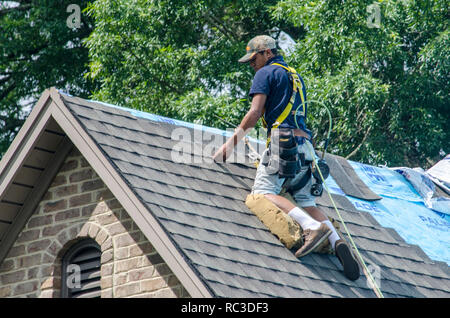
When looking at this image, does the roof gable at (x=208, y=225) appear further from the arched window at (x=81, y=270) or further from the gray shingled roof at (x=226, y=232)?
the arched window at (x=81, y=270)

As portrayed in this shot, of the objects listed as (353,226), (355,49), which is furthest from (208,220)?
(355,49)

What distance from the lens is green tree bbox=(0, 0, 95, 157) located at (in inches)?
935

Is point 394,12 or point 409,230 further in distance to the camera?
point 394,12

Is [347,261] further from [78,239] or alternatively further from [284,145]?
[78,239]

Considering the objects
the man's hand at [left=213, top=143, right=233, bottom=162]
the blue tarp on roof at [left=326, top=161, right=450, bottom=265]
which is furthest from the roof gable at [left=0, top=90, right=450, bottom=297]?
the blue tarp on roof at [left=326, top=161, right=450, bottom=265]

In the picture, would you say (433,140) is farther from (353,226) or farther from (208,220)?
(208,220)

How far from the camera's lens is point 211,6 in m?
19.9

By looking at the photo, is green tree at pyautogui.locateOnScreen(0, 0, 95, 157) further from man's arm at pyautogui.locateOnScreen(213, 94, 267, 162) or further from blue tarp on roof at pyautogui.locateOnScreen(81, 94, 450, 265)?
man's arm at pyautogui.locateOnScreen(213, 94, 267, 162)

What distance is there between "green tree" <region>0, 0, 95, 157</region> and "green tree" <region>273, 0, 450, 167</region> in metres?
7.22

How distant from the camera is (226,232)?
28.2 ft

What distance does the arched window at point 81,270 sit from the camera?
890 cm

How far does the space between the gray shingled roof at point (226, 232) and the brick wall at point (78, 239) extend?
0.41 metres

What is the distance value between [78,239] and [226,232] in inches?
62.3
